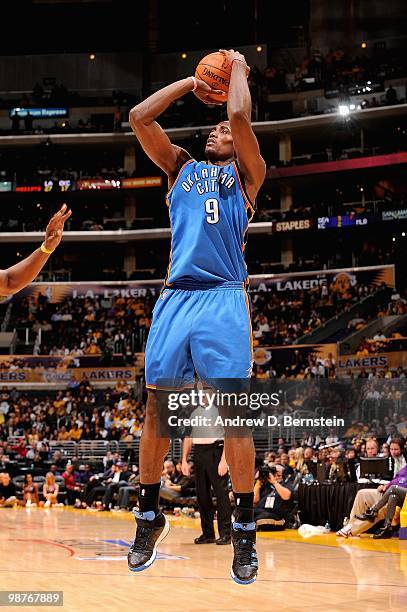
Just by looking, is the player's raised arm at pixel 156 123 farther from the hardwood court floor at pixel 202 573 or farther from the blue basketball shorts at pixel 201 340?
the hardwood court floor at pixel 202 573

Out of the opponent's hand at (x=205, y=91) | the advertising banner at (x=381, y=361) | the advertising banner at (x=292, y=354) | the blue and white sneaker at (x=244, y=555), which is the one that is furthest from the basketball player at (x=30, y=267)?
the advertising banner at (x=292, y=354)

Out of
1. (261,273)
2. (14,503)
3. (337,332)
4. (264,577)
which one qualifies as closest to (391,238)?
(261,273)

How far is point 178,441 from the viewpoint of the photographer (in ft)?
68.0

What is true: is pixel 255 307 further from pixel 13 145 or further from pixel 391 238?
pixel 13 145

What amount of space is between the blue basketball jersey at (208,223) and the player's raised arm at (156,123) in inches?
4.4

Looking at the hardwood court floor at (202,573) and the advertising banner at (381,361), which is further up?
the advertising banner at (381,361)

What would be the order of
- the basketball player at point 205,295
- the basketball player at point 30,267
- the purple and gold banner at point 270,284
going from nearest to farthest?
the basketball player at point 205,295 → the basketball player at point 30,267 → the purple and gold banner at point 270,284

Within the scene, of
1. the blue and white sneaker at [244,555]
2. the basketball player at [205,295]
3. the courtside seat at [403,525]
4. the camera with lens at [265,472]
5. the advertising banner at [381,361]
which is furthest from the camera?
the advertising banner at [381,361]

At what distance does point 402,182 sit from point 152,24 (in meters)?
16.0

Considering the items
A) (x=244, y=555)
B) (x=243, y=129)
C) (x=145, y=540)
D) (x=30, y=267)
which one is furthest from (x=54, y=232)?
(x=244, y=555)

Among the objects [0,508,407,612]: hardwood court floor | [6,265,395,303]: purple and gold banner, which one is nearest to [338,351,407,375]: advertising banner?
[6,265,395,303]: purple and gold banner

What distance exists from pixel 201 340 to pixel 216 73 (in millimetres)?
1534

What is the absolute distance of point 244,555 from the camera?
4.38 meters

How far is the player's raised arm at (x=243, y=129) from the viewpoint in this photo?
450cm
